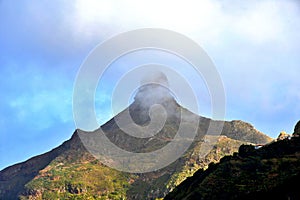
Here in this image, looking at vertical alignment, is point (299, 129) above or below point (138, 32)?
below

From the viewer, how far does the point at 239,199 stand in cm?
8938

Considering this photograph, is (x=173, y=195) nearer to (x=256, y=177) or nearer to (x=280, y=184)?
(x=256, y=177)

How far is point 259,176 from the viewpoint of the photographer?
318ft

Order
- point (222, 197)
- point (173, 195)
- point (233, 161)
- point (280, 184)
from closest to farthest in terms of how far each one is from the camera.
→ point (280, 184), point (222, 197), point (233, 161), point (173, 195)

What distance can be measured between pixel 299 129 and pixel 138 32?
73.7 m

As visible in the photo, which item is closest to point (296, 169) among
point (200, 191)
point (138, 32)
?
point (200, 191)

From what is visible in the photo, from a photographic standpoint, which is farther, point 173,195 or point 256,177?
point 173,195

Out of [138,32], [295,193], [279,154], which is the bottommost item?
[295,193]

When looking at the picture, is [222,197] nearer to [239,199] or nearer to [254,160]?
[239,199]

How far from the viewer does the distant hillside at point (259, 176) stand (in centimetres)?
8106

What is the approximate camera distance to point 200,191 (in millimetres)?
104875

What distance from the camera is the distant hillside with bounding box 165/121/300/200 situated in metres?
81.1

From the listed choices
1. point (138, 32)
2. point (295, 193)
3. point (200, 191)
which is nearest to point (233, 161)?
point (200, 191)

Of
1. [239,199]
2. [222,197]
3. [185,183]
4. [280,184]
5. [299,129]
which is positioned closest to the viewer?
[280,184]
